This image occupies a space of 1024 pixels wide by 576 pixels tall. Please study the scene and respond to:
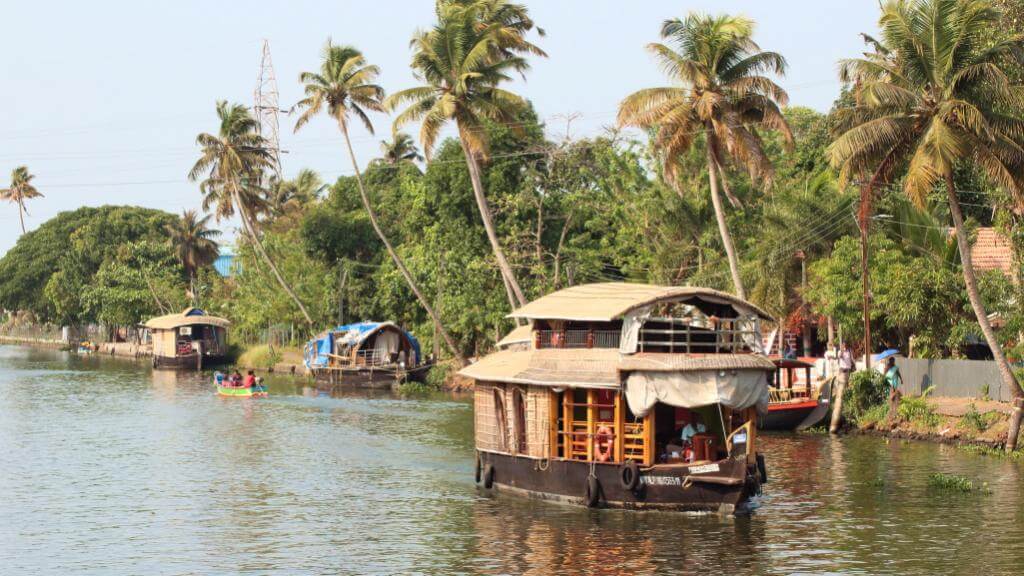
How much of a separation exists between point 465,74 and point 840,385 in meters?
16.0

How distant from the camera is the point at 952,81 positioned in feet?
89.4

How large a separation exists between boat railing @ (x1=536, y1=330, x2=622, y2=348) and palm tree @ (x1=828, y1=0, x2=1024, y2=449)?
8845 millimetres

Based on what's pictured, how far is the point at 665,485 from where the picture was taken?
71.1ft

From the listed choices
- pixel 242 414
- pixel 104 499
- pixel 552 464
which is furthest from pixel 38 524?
pixel 242 414

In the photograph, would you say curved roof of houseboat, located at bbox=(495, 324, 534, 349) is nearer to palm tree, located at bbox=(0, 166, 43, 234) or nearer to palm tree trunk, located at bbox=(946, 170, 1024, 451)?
palm tree trunk, located at bbox=(946, 170, 1024, 451)

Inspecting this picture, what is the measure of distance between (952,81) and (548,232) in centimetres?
2830

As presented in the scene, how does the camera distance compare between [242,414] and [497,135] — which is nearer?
[242,414]

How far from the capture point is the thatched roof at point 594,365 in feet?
69.7

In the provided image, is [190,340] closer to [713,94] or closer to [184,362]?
[184,362]

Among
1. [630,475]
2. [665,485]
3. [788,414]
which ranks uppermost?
[788,414]

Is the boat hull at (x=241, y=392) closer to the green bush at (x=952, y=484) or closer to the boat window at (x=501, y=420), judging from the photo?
the boat window at (x=501, y=420)

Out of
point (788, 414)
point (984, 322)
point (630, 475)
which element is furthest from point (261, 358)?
point (630, 475)

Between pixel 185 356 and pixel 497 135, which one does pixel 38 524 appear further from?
pixel 185 356

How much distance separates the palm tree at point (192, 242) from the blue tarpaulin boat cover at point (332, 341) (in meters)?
34.5
